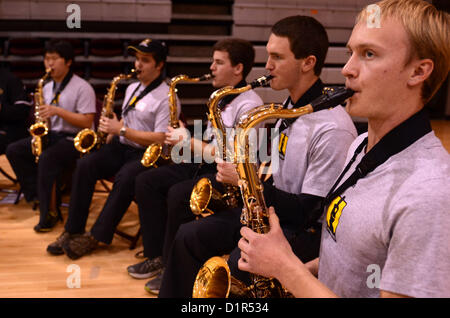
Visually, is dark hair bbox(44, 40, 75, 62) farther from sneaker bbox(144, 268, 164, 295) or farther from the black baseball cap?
sneaker bbox(144, 268, 164, 295)

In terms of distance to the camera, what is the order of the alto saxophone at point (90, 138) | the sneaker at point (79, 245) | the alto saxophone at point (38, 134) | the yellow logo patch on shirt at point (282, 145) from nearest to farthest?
1. the yellow logo patch on shirt at point (282, 145)
2. the sneaker at point (79, 245)
3. the alto saxophone at point (90, 138)
4. the alto saxophone at point (38, 134)

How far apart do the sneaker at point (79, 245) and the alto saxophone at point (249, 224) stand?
6.62 ft

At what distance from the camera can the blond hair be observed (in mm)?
1193

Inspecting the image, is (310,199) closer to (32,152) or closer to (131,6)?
(32,152)

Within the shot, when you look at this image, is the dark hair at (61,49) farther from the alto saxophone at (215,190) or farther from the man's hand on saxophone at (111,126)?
the alto saxophone at (215,190)

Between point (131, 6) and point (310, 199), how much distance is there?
697 centimetres

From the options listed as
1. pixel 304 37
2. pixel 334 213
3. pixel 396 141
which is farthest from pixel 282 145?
pixel 396 141

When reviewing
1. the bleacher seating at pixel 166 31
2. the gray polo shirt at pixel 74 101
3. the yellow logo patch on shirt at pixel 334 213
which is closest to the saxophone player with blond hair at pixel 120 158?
the gray polo shirt at pixel 74 101

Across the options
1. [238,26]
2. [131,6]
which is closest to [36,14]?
[131,6]

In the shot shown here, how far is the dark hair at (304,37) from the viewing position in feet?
7.98

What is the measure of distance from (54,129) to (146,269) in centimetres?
188

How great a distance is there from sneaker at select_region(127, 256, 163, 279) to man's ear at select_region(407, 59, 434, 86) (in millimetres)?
2465

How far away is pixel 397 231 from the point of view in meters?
1.10

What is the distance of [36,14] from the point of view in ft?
26.0
